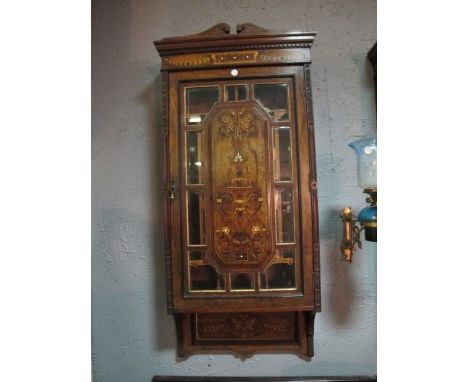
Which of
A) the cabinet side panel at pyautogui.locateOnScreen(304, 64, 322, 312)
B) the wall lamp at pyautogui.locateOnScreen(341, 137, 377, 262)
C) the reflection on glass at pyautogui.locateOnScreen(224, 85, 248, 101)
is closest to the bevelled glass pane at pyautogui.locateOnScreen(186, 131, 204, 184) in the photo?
the reflection on glass at pyautogui.locateOnScreen(224, 85, 248, 101)

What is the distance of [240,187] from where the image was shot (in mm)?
899

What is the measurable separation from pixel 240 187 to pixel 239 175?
0.04m

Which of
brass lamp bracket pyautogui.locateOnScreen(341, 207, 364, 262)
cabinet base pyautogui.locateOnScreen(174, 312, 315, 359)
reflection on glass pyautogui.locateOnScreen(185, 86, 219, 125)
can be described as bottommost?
cabinet base pyautogui.locateOnScreen(174, 312, 315, 359)

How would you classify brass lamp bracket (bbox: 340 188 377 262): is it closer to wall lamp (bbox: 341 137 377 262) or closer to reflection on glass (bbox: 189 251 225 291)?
wall lamp (bbox: 341 137 377 262)

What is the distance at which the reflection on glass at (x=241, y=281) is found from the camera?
0.91 m

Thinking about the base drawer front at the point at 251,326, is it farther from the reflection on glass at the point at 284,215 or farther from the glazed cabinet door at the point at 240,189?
the reflection on glass at the point at 284,215

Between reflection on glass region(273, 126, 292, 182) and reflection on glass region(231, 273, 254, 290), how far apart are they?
0.35m

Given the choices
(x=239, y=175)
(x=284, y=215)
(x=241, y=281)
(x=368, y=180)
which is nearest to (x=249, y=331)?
(x=241, y=281)

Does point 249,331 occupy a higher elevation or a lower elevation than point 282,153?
lower

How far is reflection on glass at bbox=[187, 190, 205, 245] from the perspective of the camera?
0.92m

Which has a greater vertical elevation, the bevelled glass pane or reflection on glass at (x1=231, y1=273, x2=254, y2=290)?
the bevelled glass pane

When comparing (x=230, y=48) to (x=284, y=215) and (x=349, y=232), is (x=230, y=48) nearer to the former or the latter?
(x=284, y=215)

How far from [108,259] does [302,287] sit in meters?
0.76
